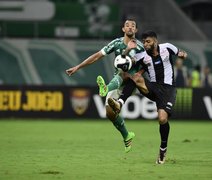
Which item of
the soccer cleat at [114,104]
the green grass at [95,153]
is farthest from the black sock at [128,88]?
the green grass at [95,153]

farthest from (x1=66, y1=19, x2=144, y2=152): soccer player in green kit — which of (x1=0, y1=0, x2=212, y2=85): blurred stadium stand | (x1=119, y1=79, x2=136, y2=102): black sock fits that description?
(x1=0, y1=0, x2=212, y2=85): blurred stadium stand

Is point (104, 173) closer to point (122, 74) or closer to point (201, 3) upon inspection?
point (122, 74)

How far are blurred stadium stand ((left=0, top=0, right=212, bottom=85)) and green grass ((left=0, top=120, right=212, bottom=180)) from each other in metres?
6.74

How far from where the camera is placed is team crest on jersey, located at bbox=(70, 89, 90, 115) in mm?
24406

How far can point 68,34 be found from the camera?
28.9 m

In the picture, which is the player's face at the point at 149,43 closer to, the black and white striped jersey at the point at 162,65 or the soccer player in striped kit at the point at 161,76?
the soccer player in striped kit at the point at 161,76

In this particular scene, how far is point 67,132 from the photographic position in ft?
63.1

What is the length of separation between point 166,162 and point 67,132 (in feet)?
25.8

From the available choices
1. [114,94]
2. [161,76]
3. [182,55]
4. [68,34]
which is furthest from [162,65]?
[68,34]

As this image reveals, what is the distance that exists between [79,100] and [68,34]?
5.15 meters

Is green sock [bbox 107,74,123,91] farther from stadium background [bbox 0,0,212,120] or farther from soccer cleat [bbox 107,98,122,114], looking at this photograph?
stadium background [bbox 0,0,212,120]

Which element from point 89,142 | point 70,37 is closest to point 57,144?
point 89,142

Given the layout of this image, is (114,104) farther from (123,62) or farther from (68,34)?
(68,34)

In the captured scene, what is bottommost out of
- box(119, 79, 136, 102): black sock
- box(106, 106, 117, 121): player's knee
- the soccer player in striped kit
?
box(106, 106, 117, 121): player's knee
